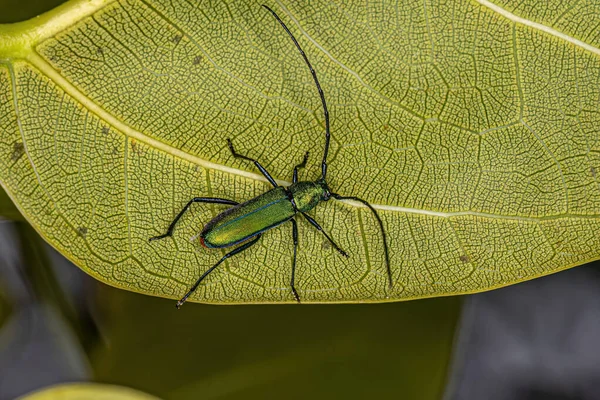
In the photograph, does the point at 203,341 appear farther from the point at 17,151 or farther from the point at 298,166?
the point at 17,151

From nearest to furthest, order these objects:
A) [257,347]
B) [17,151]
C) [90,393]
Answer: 1. [17,151]
2. [90,393]
3. [257,347]

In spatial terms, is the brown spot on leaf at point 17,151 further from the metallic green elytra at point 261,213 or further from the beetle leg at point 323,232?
the beetle leg at point 323,232

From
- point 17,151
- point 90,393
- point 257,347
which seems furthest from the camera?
point 257,347

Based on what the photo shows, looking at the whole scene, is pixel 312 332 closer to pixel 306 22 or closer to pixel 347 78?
pixel 347 78

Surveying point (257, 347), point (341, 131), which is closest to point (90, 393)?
point (257, 347)

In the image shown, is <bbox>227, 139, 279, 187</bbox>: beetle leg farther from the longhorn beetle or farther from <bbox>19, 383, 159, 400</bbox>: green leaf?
<bbox>19, 383, 159, 400</bbox>: green leaf

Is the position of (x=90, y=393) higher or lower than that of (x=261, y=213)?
lower

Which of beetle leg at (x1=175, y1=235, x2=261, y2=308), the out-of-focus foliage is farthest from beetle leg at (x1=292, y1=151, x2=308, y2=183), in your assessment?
the out-of-focus foliage

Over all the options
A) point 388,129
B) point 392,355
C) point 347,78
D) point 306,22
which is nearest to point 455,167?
point 388,129
